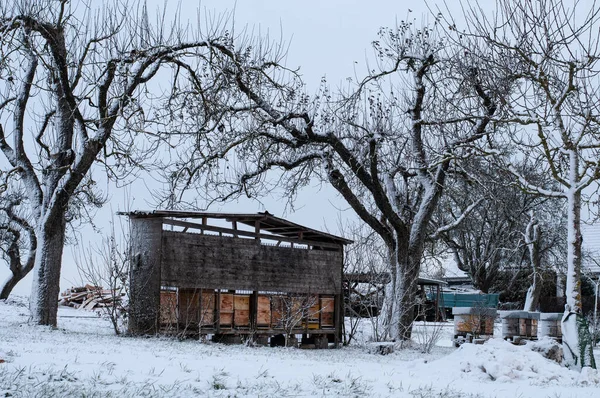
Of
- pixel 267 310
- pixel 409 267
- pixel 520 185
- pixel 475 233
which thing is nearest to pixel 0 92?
pixel 267 310

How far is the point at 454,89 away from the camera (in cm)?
1944

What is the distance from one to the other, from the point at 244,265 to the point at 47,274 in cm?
492

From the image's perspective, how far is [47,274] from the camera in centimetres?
1730

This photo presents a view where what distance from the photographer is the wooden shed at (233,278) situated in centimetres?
1678

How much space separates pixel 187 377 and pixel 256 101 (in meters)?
10.8

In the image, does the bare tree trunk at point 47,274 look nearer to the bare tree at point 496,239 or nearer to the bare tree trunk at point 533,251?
the bare tree trunk at point 533,251

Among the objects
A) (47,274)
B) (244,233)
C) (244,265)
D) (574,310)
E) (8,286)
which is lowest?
(8,286)

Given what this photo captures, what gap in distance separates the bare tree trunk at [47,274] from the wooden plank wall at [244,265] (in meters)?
2.91

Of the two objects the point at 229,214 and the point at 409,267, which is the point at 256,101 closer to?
the point at 229,214

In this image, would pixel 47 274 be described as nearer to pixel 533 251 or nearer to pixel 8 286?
pixel 8 286

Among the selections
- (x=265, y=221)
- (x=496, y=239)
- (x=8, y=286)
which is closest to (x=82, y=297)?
(x=8, y=286)

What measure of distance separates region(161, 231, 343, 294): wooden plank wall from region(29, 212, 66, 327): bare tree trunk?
9.54 feet

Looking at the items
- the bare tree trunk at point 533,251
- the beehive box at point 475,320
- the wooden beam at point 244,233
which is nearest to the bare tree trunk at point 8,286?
the wooden beam at point 244,233

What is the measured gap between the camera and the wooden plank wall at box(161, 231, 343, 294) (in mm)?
16984
